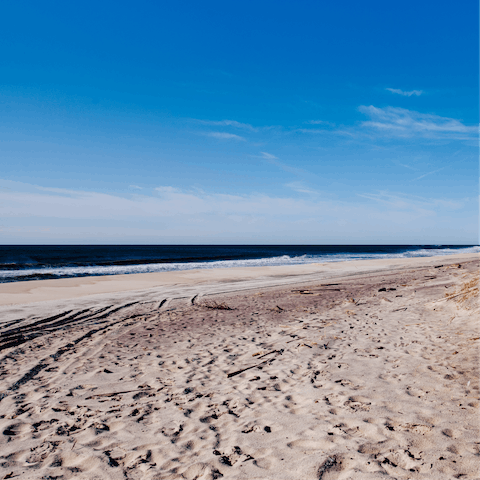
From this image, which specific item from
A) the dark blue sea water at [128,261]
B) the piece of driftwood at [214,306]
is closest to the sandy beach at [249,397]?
the piece of driftwood at [214,306]

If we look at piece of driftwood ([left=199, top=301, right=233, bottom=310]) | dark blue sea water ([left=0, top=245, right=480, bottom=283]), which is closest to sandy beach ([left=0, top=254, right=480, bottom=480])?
piece of driftwood ([left=199, top=301, right=233, bottom=310])

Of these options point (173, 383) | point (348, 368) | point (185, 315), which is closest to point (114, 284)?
point (185, 315)

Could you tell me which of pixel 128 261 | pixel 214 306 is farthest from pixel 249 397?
pixel 128 261

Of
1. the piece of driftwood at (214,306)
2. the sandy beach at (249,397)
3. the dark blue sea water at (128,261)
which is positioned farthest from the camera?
the dark blue sea water at (128,261)

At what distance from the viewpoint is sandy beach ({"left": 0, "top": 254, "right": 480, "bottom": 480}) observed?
3.27m

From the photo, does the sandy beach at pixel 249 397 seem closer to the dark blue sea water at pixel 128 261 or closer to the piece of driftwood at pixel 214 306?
the piece of driftwood at pixel 214 306

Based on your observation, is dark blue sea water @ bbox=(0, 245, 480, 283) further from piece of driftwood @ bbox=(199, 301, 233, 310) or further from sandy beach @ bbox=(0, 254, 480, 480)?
sandy beach @ bbox=(0, 254, 480, 480)

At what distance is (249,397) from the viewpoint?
4691 mm

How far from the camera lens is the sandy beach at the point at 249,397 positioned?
10.7ft

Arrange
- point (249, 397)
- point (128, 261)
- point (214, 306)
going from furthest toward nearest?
point (128, 261) → point (214, 306) → point (249, 397)

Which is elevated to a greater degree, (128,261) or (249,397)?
(128,261)

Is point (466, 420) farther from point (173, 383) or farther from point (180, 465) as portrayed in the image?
point (173, 383)

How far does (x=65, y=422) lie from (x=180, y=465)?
74.2 inches

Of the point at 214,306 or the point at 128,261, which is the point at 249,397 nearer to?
the point at 214,306
